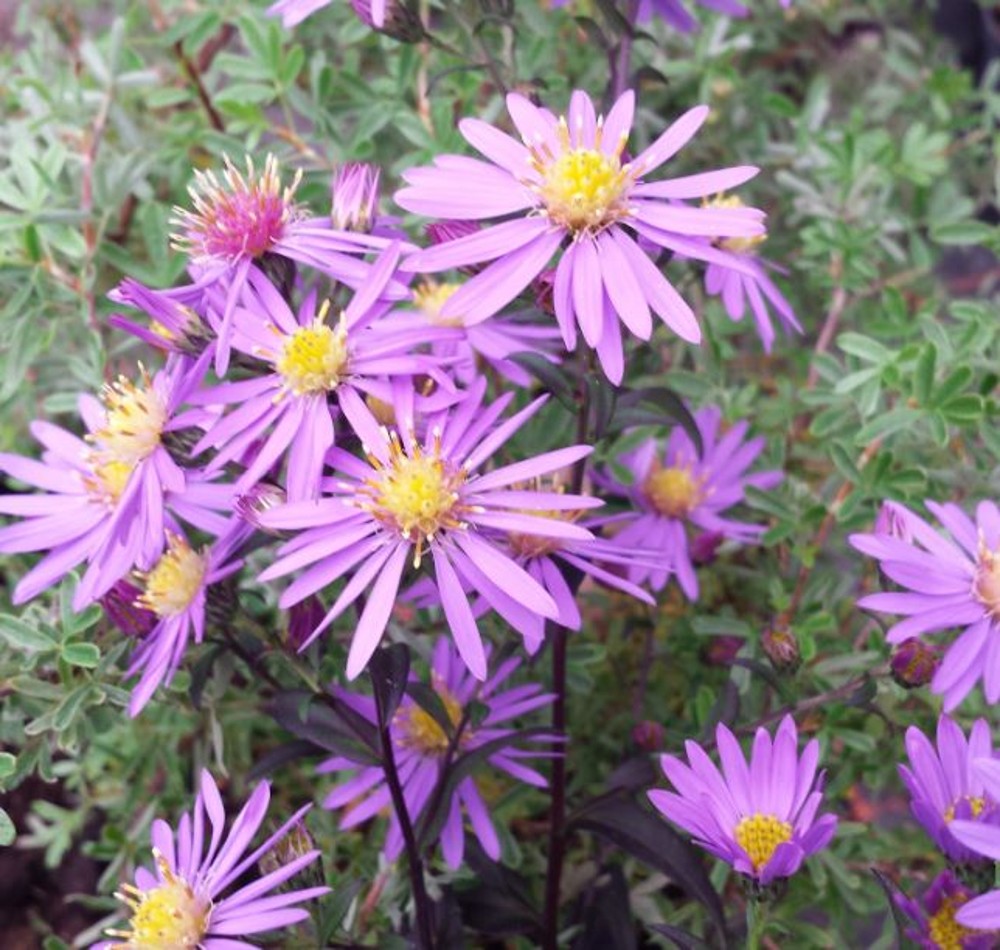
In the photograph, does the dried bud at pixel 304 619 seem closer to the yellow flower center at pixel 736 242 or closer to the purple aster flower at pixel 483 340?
the purple aster flower at pixel 483 340

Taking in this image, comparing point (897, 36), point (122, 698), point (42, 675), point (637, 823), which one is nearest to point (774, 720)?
point (637, 823)

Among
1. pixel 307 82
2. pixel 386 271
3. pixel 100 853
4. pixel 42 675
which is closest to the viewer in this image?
pixel 386 271

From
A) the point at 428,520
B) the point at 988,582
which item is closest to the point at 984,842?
the point at 988,582

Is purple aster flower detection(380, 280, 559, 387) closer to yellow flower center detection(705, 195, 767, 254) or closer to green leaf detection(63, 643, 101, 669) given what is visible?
yellow flower center detection(705, 195, 767, 254)

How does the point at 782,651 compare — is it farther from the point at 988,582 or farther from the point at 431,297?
the point at 431,297

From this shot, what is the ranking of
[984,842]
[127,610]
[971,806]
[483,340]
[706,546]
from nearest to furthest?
1. [984,842]
2. [971,806]
3. [127,610]
4. [483,340]
5. [706,546]

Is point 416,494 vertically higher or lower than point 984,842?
higher

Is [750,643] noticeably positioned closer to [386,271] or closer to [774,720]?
[774,720]
